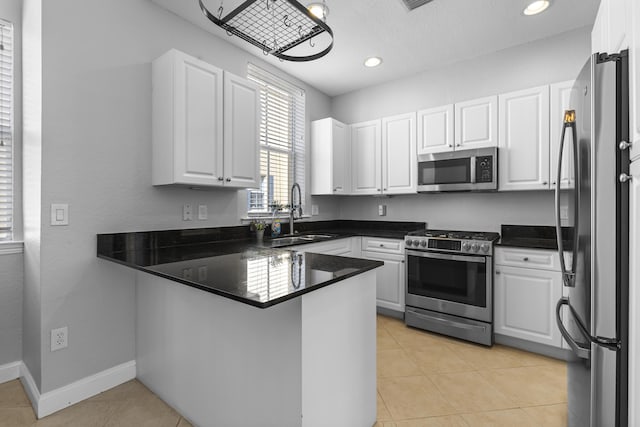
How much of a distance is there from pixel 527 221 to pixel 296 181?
252cm

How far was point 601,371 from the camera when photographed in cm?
106

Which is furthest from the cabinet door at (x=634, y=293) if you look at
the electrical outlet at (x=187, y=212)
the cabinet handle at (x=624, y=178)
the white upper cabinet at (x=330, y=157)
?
the white upper cabinet at (x=330, y=157)

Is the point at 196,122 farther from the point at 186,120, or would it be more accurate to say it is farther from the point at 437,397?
the point at 437,397

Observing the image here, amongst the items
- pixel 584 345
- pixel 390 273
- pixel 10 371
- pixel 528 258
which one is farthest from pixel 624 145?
pixel 10 371

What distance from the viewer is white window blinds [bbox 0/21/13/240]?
78.8 inches

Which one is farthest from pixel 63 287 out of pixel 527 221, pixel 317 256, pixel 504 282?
pixel 527 221

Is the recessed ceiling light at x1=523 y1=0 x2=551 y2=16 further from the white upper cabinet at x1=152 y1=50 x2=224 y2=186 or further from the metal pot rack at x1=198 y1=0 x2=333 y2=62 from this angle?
the white upper cabinet at x1=152 y1=50 x2=224 y2=186

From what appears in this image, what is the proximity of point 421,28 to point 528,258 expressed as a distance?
220 cm

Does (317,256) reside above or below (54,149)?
below

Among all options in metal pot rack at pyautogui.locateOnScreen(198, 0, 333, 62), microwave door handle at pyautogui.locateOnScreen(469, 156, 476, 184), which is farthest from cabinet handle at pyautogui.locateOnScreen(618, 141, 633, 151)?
microwave door handle at pyautogui.locateOnScreen(469, 156, 476, 184)

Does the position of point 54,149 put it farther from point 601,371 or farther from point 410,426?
point 601,371

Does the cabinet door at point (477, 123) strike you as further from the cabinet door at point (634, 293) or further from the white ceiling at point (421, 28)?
the cabinet door at point (634, 293)

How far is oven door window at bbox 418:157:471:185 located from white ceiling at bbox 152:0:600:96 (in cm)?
114

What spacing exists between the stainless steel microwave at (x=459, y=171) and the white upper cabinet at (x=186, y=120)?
2105mm
